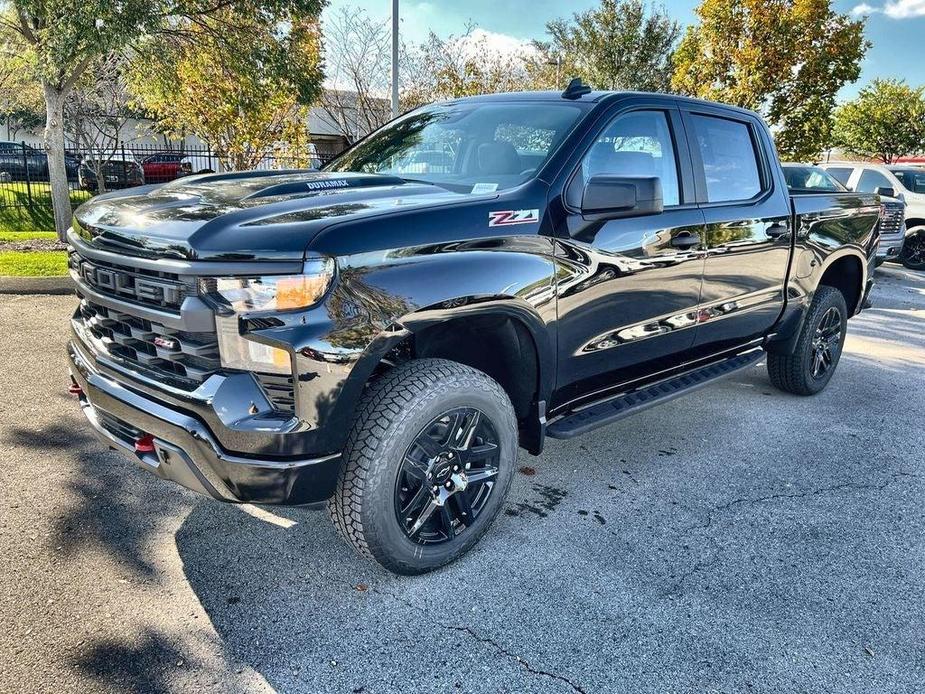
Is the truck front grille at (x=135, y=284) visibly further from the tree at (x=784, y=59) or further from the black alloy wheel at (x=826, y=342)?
the tree at (x=784, y=59)

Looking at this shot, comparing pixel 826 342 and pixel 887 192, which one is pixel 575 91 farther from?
pixel 887 192

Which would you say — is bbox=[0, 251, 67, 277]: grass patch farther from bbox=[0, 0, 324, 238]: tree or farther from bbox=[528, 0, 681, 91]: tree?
bbox=[528, 0, 681, 91]: tree

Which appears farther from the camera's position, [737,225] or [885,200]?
[885,200]

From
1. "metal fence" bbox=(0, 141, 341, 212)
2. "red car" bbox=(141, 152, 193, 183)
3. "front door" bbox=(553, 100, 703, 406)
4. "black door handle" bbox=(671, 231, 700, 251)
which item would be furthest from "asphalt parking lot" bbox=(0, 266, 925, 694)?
"red car" bbox=(141, 152, 193, 183)

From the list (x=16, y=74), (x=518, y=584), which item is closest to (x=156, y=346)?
(x=518, y=584)

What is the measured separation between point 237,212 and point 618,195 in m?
1.52

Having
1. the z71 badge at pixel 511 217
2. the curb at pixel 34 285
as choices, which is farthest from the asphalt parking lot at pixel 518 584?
the curb at pixel 34 285

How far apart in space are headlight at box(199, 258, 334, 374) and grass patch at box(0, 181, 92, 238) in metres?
14.6

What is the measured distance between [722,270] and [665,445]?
109 cm

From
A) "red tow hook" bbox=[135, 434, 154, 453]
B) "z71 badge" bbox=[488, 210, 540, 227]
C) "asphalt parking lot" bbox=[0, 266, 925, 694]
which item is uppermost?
"z71 badge" bbox=[488, 210, 540, 227]

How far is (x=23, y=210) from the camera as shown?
15.4m

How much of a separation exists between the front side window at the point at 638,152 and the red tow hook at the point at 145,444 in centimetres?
206

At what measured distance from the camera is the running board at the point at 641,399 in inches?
126

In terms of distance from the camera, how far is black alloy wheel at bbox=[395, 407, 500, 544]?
2688 millimetres
